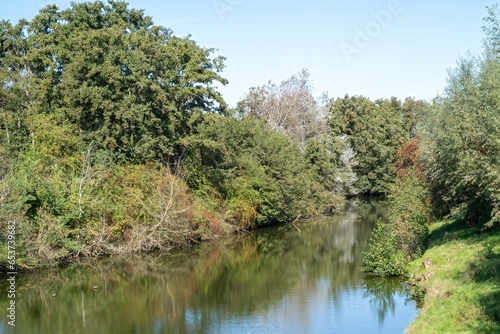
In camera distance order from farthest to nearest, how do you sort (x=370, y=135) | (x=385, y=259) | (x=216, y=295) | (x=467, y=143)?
(x=370, y=135) < (x=385, y=259) < (x=216, y=295) < (x=467, y=143)

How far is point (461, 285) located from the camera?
64.0 feet

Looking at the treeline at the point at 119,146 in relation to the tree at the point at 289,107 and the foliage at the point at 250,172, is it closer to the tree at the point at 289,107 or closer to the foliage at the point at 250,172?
the foliage at the point at 250,172

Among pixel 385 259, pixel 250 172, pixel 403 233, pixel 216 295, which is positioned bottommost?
pixel 216 295

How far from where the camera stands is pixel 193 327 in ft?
69.4

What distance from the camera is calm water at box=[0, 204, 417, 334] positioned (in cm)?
2150

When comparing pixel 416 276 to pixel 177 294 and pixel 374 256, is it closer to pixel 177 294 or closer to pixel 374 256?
pixel 374 256

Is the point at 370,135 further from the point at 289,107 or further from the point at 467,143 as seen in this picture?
the point at 467,143

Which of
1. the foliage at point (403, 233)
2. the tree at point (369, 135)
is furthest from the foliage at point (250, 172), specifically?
the tree at point (369, 135)

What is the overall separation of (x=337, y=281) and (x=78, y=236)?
16.2m

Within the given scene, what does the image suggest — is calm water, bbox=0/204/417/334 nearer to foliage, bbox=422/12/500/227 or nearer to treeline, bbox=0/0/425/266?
treeline, bbox=0/0/425/266

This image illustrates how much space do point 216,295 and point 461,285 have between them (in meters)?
12.0

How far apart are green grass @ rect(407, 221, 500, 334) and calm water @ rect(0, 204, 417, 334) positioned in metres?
1.64

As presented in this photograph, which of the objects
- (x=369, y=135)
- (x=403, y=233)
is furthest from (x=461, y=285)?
(x=369, y=135)

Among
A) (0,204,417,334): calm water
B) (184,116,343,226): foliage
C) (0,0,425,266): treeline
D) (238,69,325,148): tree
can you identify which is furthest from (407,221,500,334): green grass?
(238,69,325,148): tree
